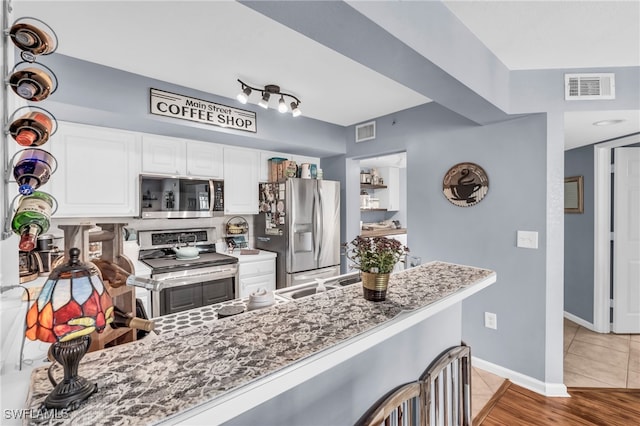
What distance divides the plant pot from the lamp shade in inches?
36.6

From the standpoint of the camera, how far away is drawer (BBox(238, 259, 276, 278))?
3137mm

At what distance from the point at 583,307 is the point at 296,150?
3951mm

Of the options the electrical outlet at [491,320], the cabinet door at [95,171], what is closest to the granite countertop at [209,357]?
the electrical outlet at [491,320]

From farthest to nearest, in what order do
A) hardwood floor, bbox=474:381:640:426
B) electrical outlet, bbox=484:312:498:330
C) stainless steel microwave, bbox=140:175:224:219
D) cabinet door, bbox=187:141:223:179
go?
1. cabinet door, bbox=187:141:223:179
2. stainless steel microwave, bbox=140:175:224:219
3. electrical outlet, bbox=484:312:498:330
4. hardwood floor, bbox=474:381:640:426

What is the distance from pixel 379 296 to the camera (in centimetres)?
124

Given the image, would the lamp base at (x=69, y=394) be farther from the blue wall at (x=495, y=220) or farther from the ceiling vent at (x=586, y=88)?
the ceiling vent at (x=586, y=88)

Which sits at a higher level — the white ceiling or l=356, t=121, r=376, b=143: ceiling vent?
the white ceiling

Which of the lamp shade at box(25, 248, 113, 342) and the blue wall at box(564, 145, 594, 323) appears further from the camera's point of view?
the blue wall at box(564, 145, 594, 323)

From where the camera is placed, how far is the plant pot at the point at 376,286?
1235 millimetres

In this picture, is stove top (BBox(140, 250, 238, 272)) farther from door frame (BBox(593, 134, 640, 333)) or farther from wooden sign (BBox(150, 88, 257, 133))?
door frame (BBox(593, 134, 640, 333))

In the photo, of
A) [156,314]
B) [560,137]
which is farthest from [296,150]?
[560,137]

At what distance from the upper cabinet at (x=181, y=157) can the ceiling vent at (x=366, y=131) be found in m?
1.67

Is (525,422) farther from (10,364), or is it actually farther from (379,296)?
(10,364)

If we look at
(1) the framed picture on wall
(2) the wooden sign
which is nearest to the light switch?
(1) the framed picture on wall
